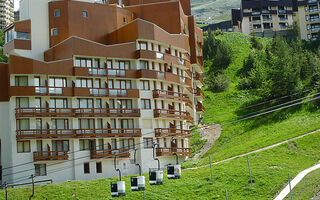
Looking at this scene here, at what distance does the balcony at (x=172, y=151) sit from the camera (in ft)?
284

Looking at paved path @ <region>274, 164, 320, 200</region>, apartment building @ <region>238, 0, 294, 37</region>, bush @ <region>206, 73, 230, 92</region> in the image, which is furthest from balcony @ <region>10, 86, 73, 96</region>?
apartment building @ <region>238, 0, 294, 37</region>

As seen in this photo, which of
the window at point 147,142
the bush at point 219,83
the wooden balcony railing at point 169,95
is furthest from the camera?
the bush at point 219,83

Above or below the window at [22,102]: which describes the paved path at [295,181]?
below

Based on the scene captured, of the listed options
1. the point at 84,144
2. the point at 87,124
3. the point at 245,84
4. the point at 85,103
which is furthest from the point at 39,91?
the point at 245,84

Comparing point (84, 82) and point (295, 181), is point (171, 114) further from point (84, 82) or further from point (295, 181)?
point (295, 181)

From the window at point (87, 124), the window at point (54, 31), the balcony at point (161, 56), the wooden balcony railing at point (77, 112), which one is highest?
the window at point (54, 31)

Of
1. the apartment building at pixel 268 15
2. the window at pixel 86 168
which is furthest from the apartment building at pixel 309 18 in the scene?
the window at pixel 86 168

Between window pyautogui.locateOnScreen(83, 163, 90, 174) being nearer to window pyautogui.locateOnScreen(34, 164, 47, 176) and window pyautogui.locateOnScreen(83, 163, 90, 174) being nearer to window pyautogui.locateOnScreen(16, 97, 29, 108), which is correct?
window pyautogui.locateOnScreen(34, 164, 47, 176)

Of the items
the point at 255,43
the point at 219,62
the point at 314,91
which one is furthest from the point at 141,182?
the point at 255,43

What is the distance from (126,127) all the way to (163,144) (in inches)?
279

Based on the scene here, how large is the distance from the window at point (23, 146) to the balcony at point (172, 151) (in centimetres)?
2000

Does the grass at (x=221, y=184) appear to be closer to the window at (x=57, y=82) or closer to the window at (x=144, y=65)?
the window at (x=57, y=82)

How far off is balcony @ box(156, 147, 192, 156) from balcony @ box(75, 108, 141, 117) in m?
6.50

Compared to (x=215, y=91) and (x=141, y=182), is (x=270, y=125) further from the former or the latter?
(x=141, y=182)
